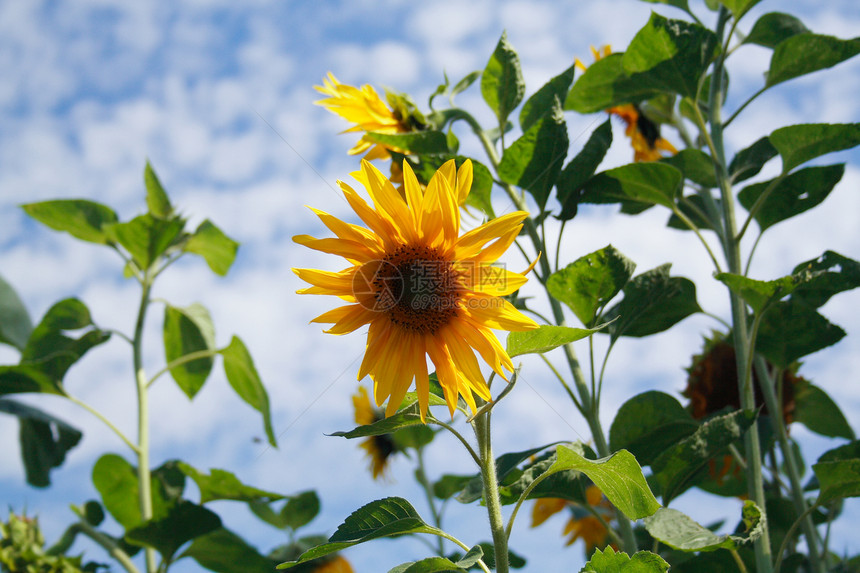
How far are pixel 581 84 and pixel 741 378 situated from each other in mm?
700

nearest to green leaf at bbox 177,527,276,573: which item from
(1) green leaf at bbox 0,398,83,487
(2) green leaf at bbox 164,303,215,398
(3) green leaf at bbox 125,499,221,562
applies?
(3) green leaf at bbox 125,499,221,562

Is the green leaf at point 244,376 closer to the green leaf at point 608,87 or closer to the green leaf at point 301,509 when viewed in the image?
the green leaf at point 301,509

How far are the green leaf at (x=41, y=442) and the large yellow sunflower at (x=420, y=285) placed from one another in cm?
154

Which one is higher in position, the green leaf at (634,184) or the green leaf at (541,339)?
the green leaf at (634,184)

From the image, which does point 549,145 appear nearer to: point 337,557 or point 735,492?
point 735,492

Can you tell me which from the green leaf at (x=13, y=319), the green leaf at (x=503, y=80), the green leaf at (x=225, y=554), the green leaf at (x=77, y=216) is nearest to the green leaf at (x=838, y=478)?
the green leaf at (x=503, y=80)

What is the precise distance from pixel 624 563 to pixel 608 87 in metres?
1.04

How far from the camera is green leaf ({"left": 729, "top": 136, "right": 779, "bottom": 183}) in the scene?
1.71m

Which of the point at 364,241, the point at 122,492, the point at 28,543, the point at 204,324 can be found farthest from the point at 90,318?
the point at 364,241

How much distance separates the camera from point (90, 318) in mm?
2184

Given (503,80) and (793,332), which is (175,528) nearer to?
(503,80)

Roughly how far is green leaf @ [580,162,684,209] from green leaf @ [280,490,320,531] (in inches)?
45.8

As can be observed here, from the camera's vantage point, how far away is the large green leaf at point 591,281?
4.02ft

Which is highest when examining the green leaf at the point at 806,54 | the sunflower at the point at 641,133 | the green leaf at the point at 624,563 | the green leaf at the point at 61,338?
the sunflower at the point at 641,133
